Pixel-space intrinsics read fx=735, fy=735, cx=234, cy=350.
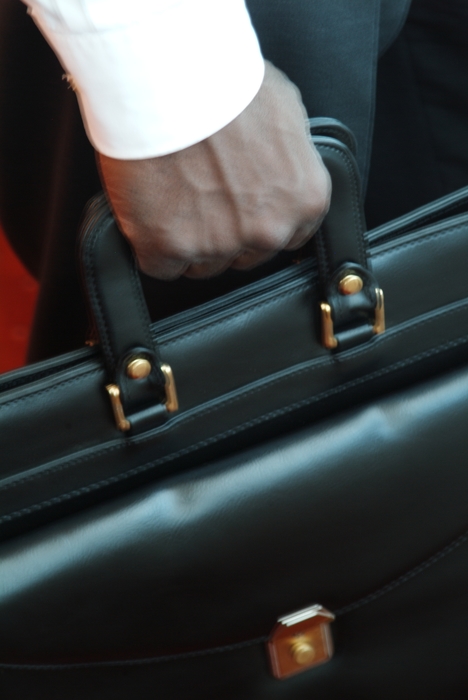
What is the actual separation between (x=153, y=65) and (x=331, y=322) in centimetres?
23

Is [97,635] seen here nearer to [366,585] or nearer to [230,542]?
[230,542]

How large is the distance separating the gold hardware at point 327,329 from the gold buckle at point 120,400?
0.40 ft

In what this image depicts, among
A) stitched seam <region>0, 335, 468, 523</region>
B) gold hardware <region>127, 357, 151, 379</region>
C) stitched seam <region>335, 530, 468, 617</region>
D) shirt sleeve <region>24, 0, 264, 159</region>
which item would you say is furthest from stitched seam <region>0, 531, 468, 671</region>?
shirt sleeve <region>24, 0, 264, 159</region>

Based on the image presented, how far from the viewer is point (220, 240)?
451 millimetres

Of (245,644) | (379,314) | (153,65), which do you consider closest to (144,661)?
(245,644)

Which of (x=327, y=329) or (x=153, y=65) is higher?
(x=153, y=65)

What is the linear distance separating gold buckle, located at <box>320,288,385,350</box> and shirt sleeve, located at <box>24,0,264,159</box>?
18 centimetres

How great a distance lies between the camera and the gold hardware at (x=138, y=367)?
492 millimetres

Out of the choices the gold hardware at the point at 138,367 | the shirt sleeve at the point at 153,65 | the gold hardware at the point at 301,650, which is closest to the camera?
the shirt sleeve at the point at 153,65

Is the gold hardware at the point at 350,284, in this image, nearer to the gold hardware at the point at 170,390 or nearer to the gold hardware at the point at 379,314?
the gold hardware at the point at 379,314

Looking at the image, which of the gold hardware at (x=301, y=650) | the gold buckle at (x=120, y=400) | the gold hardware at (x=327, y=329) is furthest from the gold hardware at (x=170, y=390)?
the gold hardware at (x=301, y=650)

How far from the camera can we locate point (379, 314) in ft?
1.86

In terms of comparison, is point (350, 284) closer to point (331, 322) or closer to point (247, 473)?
point (331, 322)

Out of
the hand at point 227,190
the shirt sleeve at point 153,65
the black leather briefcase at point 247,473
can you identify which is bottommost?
the black leather briefcase at point 247,473
